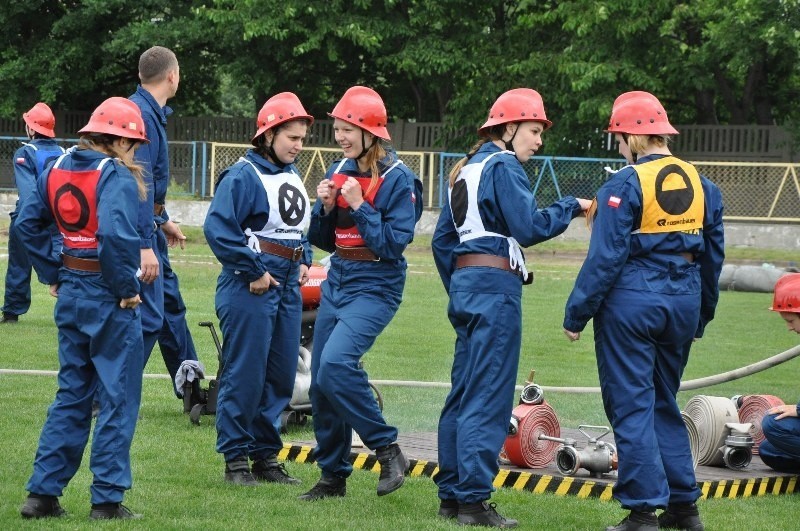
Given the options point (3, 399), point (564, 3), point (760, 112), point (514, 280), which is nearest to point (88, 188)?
point (514, 280)

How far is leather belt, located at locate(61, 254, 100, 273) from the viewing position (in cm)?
660

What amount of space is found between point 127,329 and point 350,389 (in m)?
1.25

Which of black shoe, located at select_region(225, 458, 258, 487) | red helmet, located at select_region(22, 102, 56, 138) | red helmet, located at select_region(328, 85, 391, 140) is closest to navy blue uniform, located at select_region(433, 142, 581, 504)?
red helmet, located at select_region(328, 85, 391, 140)

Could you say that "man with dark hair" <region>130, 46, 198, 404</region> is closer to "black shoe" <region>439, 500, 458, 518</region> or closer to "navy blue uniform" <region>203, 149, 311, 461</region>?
"navy blue uniform" <region>203, 149, 311, 461</region>

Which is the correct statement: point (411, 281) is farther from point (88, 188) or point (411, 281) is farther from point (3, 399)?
point (88, 188)

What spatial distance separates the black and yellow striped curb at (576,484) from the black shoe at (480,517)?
912 mm

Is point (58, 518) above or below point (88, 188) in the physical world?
below

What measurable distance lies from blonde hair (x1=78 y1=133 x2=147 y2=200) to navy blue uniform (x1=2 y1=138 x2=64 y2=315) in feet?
20.3

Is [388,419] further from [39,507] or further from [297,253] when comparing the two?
[39,507]

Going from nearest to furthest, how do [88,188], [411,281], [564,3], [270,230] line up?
[88,188] → [270,230] → [411,281] → [564,3]

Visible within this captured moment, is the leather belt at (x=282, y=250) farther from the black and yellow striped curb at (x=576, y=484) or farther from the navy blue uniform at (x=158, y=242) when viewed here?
the black and yellow striped curb at (x=576, y=484)

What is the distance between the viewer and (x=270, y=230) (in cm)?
794

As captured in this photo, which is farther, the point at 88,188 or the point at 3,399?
the point at 3,399

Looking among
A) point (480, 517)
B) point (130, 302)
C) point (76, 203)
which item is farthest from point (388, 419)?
point (76, 203)
